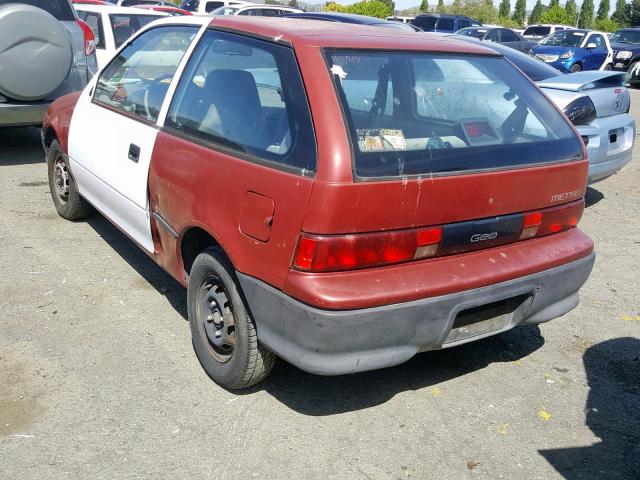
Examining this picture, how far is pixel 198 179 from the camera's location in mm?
3383

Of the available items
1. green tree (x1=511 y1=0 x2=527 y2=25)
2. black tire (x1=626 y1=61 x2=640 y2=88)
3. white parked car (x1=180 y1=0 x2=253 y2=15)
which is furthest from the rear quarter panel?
green tree (x1=511 y1=0 x2=527 y2=25)

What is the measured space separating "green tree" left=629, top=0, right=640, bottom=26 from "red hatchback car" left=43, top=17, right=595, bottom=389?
5247 cm

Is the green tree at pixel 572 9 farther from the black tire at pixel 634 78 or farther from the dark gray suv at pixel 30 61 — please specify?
the dark gray suv at pixel 30 61

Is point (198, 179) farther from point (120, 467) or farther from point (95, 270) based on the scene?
point (95, 270)

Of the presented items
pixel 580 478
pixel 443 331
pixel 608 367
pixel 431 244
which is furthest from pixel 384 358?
pixel 608 367

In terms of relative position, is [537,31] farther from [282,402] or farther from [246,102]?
[282,402]

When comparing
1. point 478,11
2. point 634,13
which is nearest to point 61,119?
point 478,11

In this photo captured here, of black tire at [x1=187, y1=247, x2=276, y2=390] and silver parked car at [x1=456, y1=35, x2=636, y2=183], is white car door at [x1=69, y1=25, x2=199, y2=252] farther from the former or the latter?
silver parked car at [x1=456, y1=35, x2=636, y2=183]

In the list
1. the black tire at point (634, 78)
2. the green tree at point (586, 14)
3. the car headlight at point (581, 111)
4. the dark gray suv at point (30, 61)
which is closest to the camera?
the car headlight at point (581, 111)

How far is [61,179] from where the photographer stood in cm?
557

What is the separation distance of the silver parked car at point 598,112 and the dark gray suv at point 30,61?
166 inches

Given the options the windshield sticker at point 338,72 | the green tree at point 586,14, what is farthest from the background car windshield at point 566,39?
the green tree at point 586,14

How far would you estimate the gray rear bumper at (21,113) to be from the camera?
689 cm

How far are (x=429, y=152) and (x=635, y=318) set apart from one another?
2.33m
